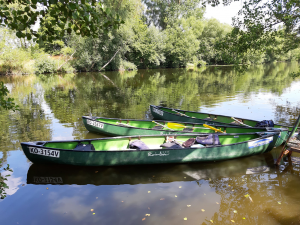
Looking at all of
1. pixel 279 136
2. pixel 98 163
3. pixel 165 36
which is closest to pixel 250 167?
pixel 279 136

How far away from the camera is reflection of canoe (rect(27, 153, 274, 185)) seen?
7320 millimetres

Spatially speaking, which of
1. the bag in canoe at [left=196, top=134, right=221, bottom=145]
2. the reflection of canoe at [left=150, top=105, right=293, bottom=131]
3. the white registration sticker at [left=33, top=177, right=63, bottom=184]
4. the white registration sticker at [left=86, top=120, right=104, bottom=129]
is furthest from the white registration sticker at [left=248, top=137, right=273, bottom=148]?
the white registration sticker at [left=33, top=177, right=63, bottom=184]

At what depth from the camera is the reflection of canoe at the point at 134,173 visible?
732 cm

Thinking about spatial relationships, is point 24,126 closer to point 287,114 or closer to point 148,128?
point 148,128

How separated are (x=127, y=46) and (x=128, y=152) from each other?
42.7 metres

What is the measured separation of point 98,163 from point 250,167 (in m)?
5.45

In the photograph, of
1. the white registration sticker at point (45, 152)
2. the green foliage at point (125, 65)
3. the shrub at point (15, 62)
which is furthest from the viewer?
the green foliage at point (125, 65)

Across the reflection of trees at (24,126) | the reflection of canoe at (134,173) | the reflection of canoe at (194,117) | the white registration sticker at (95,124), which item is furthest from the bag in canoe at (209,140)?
the reflection of trees at (24,126)

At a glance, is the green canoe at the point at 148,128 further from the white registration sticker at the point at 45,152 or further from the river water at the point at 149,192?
the white registration sticker at the point at 45,152

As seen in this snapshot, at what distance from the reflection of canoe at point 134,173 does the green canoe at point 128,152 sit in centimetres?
30

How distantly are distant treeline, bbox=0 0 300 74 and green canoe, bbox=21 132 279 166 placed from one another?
26.0 m

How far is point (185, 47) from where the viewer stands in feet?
182

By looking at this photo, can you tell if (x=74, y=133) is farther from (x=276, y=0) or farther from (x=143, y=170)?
(x=276, y=0)

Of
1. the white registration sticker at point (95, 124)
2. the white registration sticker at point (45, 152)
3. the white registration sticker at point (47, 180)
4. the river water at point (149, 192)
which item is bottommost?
the white registration sticker at point (47, 180)
